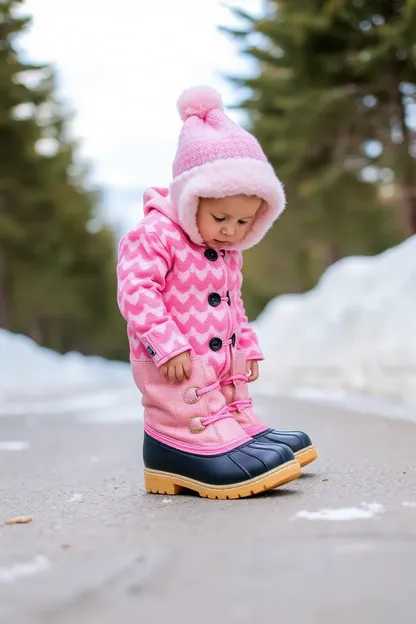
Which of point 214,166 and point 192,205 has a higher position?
point 214,166

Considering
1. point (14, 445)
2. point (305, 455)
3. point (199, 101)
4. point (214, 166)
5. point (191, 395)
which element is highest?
point (199, 101)

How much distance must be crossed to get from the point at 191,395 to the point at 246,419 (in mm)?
322

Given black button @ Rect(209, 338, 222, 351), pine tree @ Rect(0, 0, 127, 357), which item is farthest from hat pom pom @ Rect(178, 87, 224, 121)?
pine tree @ Rect(0, 0, 127, 357)

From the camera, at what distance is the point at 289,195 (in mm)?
13625

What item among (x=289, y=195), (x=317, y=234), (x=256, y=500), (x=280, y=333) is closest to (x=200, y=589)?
(x=256, y=500)

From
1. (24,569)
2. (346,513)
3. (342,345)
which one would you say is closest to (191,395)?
(346,513)

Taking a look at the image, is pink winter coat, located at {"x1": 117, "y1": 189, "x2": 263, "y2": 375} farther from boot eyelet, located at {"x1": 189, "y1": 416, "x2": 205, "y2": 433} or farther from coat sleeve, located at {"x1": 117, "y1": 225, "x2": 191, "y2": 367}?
boot eyelet, located at {"x1": 189, "y1": 416, "x2": 205, "y2": 433}

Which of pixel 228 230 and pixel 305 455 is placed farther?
pixel 305 455

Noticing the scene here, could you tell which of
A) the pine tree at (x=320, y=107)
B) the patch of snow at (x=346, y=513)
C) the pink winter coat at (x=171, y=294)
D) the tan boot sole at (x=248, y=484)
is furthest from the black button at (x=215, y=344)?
the pine tree at (x=320, y=107)

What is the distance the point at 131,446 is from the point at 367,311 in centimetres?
341

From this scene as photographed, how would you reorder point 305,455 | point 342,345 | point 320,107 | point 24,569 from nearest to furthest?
1. point 24,569
2. point 305,455
3. point 342,345
4. point 320,107

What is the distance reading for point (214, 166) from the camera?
232 cm

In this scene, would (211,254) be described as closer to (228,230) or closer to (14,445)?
(228,230)

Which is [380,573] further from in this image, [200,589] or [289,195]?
[289,195]
